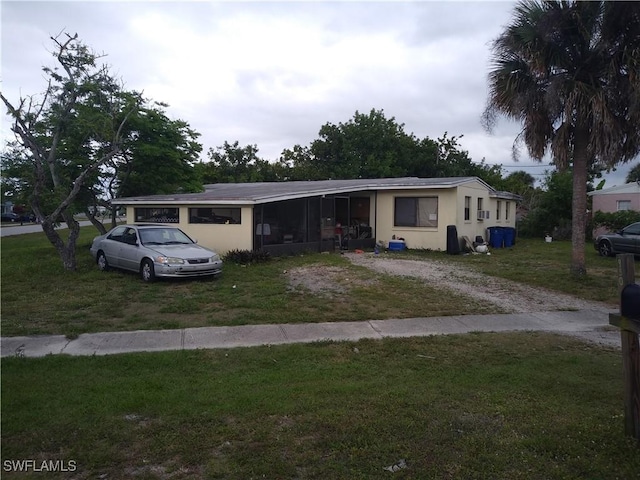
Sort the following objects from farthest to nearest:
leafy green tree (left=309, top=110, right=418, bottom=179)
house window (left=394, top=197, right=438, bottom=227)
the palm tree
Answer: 1. leafy green tree (left=309, top=110, right=418, bottom=179)
2. house window (left=394, top=197, right=438, bottom=227)
3. the palm tree

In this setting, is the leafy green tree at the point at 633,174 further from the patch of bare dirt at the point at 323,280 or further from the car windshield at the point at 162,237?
the car windshield at the point at 162,237

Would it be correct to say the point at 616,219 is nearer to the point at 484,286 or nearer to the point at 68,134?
the point at 484,286

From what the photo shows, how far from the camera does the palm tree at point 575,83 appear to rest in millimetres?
11422

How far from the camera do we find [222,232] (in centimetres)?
1700

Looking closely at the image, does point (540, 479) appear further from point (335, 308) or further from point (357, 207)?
point (357, 207)

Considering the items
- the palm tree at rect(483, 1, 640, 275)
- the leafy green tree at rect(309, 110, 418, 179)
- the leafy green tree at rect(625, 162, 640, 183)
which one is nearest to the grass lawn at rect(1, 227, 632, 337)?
the palm tree at rect(483, 1, 640, 275)

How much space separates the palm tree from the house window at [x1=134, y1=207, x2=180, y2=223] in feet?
35.8

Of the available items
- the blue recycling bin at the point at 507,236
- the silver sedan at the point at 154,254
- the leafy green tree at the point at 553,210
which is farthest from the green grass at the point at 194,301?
the leafy green tree at the point at 553,210

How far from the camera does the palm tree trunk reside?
41.2 ft

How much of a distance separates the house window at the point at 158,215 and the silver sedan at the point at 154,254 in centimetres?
353

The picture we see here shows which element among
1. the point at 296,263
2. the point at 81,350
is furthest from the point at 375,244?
the point at 81,350

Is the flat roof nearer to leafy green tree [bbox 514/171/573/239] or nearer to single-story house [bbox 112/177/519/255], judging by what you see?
single-story house [bbox 112/177/519/255]

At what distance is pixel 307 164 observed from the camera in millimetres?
41812

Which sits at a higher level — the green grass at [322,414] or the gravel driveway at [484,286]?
the gravel driveway at [484,286]
